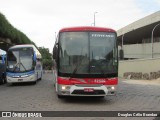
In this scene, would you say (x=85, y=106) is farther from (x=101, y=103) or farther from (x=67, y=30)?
(x=67, y=30)

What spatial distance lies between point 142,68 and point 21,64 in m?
20.1

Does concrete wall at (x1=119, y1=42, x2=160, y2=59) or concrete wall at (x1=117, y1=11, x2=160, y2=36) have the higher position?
concrete wall at (x1=117, y1=11, x2=160, y2=36)

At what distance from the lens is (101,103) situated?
16484mm

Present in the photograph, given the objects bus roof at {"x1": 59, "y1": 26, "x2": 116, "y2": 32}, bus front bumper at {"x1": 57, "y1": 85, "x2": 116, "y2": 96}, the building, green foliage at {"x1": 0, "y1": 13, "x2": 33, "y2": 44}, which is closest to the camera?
bus front bumper at {"x1": 57, "y1": 85, "x2": 116, "y2": 96}

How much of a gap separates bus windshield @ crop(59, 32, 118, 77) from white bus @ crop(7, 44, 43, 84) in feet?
38.7

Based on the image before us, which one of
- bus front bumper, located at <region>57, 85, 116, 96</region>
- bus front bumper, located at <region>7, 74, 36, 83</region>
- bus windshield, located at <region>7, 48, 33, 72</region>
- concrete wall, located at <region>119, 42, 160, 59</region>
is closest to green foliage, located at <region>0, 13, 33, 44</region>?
bus windshield, located at <region>7, 48, 33, 72</region>

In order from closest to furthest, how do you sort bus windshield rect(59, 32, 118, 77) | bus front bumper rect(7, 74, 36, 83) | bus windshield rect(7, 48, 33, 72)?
bus windshield rect(59, 32, 118, 77) < bus front bumper rect(7, 74, 36, 83) < bus windshield rect(7, 48, 33, 72)

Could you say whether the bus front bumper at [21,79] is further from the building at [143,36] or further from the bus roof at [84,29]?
the building at [143,36]

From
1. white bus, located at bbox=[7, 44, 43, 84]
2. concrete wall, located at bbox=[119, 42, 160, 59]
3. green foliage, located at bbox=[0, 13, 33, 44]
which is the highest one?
green foliage, located at bbox=[0, 13, 33, 44]

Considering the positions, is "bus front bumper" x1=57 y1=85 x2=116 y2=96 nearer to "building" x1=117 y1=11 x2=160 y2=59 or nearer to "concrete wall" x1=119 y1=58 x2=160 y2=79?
"concrete wall" x1=119 y1=58 x2=160 y2=79

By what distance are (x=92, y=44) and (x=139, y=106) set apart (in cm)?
314

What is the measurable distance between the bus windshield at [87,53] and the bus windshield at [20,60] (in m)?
11.8

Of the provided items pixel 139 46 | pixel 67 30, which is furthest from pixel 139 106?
pixel 139 46

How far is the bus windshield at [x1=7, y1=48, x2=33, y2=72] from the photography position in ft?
90.0
